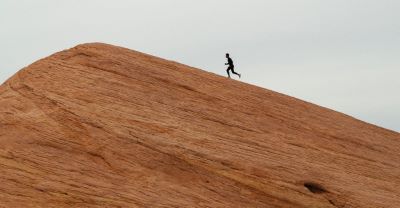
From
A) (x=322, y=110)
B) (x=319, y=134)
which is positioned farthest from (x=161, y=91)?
(x=322, y=110)

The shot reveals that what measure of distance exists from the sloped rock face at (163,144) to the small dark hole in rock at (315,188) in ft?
0.14

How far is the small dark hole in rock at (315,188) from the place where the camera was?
19891 mm

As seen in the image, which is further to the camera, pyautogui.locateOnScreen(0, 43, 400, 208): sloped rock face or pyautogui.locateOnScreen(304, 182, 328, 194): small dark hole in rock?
pyautogui.locateOnScreen(304, 182, 328, 194): small dark hole in rock

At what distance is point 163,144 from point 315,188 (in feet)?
16.7

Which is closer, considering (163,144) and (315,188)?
(163,144)

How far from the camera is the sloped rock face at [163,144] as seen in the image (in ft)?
59.5

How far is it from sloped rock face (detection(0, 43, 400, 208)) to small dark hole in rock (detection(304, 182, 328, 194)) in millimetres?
43

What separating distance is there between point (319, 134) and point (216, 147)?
Answer: 5.56 m

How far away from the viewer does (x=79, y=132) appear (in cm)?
1980

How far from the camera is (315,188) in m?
20.0

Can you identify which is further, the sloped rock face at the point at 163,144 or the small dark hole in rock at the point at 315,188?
the small dark hole in rock at the point at 315,188

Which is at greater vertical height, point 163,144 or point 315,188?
point 315,188

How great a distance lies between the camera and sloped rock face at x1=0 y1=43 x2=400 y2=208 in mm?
18125

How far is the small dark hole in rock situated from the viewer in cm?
1989
